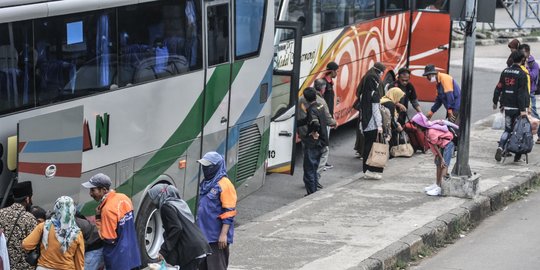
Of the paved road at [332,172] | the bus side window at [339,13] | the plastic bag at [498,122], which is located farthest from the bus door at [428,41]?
the bus side window at [339,13]

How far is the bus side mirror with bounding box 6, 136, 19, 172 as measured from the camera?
891cm

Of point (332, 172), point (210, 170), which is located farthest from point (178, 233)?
point (332, 172)

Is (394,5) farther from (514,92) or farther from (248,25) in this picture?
(248,25)

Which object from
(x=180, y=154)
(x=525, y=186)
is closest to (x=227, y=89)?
(x=180, y=154)

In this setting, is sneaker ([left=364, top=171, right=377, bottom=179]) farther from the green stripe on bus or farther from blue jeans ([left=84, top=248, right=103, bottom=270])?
blue jeans ([left=84, top=248, right=103, bottom=270])

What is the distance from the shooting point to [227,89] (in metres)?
12.8

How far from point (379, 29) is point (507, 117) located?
4.09 metres

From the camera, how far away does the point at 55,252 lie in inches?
346

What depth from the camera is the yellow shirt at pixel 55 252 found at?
871 cm

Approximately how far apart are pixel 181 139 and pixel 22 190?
10.3 ft

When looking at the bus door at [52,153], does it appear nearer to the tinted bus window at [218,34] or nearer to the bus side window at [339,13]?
the tinted bus window at [218,34]

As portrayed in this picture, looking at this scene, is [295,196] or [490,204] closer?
[490,204]

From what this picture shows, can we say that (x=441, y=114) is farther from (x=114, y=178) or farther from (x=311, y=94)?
(x=114, y=178)

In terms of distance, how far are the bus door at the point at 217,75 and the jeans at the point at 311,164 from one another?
2610 millimetres
